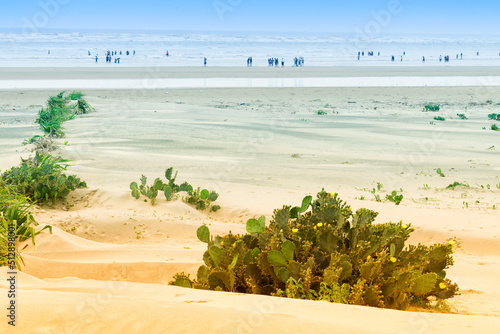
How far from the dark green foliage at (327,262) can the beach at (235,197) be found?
0.36 m

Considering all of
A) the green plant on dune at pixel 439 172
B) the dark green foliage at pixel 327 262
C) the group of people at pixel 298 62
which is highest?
the group of people at pixel 298 62

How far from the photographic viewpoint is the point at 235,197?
903 cm

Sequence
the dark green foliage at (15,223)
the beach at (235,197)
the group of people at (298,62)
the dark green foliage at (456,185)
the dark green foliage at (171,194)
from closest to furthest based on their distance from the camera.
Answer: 1. the beach at (235,197)
2. the dark green foliage at (15,223)
3. the dark green foliage at (171,194)
4. the dark green foliage at (456,185)
5. the group of people at (298,62)

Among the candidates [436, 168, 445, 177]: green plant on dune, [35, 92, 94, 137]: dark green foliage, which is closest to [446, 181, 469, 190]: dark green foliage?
[436, 168, 445, 177]: green plant on dune

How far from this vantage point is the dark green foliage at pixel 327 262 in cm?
402

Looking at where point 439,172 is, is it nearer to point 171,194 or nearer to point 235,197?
point 235,197

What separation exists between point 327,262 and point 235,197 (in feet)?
15.9

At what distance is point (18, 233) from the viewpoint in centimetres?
610

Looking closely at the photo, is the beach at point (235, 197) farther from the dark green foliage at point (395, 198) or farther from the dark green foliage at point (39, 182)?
the dark green foliage at point (39, 182)

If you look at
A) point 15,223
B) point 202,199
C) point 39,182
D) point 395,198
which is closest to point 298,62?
point 395,198

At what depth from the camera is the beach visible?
10.6 ft

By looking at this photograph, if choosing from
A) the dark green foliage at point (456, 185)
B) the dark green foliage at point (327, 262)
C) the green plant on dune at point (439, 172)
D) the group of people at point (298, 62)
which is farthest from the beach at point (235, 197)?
the group of people at point (298, 62)

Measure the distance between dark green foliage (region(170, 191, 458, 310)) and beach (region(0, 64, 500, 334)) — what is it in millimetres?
358

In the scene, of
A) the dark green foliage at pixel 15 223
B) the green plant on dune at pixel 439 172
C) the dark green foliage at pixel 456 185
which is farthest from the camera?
the green plant on dune at pixel 439 172
